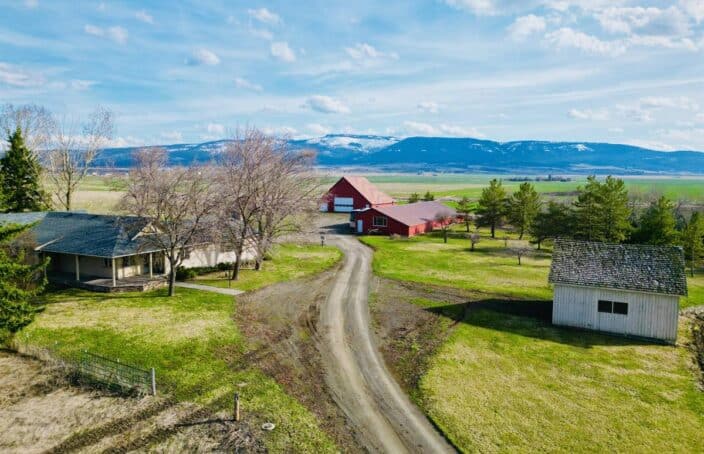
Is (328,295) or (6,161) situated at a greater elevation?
(6,161)

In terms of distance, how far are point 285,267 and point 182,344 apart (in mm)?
20154

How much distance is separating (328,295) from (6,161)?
42.2m

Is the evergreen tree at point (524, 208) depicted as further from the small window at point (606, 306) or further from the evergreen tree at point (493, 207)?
the small window at point (606, 306)

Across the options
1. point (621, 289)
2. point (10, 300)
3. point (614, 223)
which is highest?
point (614, 223)

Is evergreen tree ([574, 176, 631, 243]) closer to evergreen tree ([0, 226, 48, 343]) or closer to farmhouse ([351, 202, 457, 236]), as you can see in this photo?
farmhouse ([351, 202, 457, 236])

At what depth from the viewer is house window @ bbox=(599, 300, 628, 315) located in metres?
27.7

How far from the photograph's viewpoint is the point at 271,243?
41688mm

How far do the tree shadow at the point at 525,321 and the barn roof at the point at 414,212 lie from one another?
110 ft

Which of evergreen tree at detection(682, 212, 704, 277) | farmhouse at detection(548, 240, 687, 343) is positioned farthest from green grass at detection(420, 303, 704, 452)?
evergreen tree at detection(682, 212, 704, 277)

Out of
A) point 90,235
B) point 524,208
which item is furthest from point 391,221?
point 90,235

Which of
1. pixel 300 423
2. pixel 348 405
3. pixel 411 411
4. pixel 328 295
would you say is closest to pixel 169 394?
pixel 300 423

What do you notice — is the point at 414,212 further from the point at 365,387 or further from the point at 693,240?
the point at 365,387

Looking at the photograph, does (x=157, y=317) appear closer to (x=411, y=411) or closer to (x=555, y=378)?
(x=411, y=411)

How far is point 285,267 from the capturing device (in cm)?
4450
